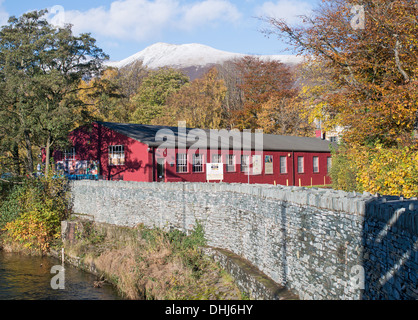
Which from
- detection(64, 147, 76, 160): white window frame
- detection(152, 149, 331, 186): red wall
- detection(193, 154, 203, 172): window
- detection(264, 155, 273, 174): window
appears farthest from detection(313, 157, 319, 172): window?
detection(64, 147, 76, 160): white window frame

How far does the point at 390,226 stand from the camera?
19.2 feet

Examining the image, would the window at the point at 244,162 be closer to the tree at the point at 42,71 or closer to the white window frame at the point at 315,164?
the white window frame at the point at 315,164

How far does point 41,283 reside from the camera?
16328 mm

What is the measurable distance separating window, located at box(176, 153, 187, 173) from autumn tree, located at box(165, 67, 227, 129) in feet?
58.1

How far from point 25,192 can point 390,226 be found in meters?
23.8

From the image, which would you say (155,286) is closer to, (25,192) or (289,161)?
(25,192)

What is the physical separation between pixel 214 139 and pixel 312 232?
22.1 meters

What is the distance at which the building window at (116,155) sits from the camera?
1105 inches

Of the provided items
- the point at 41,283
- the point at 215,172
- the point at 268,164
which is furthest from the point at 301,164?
the point at 41,283

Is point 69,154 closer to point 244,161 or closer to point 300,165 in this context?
point 244,161
